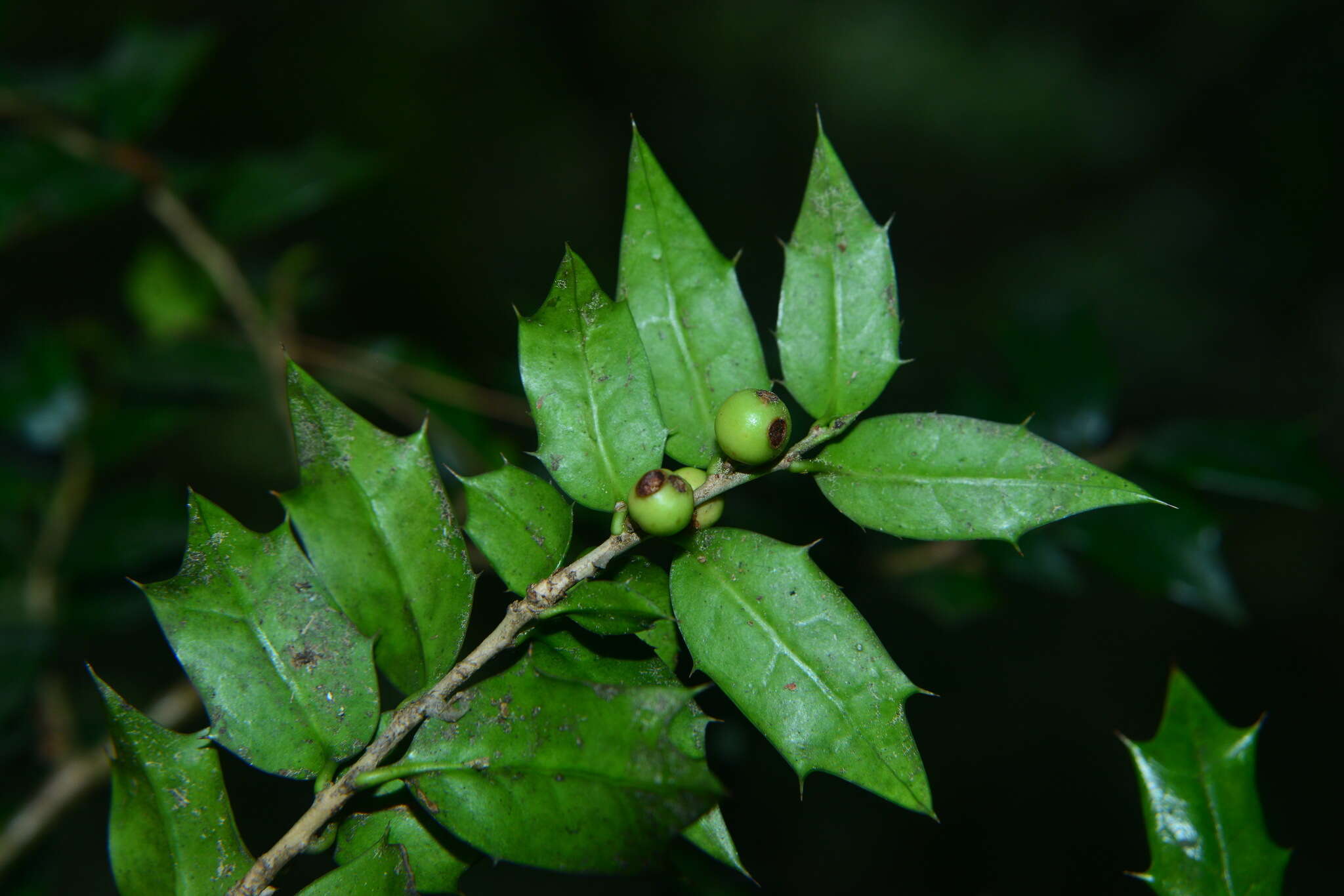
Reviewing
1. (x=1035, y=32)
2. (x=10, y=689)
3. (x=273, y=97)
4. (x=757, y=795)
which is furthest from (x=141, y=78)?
(x=1035, y=32)

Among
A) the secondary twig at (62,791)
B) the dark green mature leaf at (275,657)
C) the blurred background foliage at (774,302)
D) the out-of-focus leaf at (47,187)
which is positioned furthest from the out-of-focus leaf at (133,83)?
the dark green mature leaf at (275,657)

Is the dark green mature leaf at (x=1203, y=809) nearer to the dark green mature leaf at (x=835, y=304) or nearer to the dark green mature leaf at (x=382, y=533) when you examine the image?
the dark green mature leaf at (x=835, y=304)

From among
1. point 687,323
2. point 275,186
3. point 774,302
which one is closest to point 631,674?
point 687,323

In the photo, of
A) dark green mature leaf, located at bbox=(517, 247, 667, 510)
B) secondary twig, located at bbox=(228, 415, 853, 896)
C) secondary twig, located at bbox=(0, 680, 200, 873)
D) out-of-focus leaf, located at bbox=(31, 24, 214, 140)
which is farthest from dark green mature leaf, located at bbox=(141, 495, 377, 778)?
out-of-focus leaf, located at bbox=(31, 24, 214, 140)

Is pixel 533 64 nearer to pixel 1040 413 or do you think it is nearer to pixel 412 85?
pixel 412 85

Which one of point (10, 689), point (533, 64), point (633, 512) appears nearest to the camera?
point (633, 512)

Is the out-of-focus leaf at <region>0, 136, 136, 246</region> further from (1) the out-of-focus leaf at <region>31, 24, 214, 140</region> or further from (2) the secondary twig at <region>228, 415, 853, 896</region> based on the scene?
(2) the secondary twig at <region>228, 415, 853, 896</region>

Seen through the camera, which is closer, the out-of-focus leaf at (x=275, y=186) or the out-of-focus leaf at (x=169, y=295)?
the out-of-focus leaf at (x=275, y=186)
